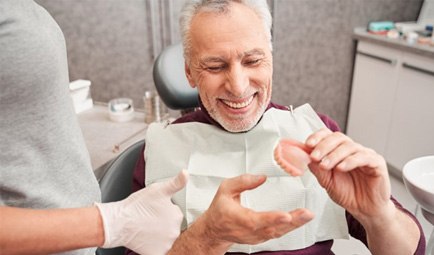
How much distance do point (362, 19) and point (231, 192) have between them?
2881 mm

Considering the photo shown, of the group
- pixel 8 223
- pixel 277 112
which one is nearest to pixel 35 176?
pixel 8 223

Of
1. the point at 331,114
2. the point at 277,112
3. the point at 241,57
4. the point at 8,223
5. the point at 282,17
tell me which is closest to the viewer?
the point at 8,223

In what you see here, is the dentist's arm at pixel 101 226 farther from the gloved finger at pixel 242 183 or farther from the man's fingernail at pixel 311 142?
the man's fingernail at pixel 311 142

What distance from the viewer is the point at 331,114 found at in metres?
3.56

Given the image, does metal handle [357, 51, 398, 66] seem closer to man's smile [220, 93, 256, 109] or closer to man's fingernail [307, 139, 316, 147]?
man's smile [220, 93, 256, 109]

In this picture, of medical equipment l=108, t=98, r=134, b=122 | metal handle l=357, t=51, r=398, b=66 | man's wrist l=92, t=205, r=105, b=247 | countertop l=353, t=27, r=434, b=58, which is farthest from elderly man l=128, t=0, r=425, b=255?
metal handle l=357, t=51, r=398, b=66

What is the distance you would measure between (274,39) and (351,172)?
7.98ft

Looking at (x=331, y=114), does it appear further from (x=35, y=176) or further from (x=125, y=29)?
(x=35, y=176)

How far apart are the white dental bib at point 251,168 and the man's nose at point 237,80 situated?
0.63ft

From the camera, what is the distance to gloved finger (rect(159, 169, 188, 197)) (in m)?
0.82

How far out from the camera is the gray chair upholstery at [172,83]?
6.07ft

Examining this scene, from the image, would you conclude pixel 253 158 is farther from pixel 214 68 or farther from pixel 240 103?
pixel 214 68

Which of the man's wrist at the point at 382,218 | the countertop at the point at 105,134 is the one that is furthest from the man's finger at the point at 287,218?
the countertop at the point at 105,134

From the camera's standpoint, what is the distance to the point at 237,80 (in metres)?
1.12
